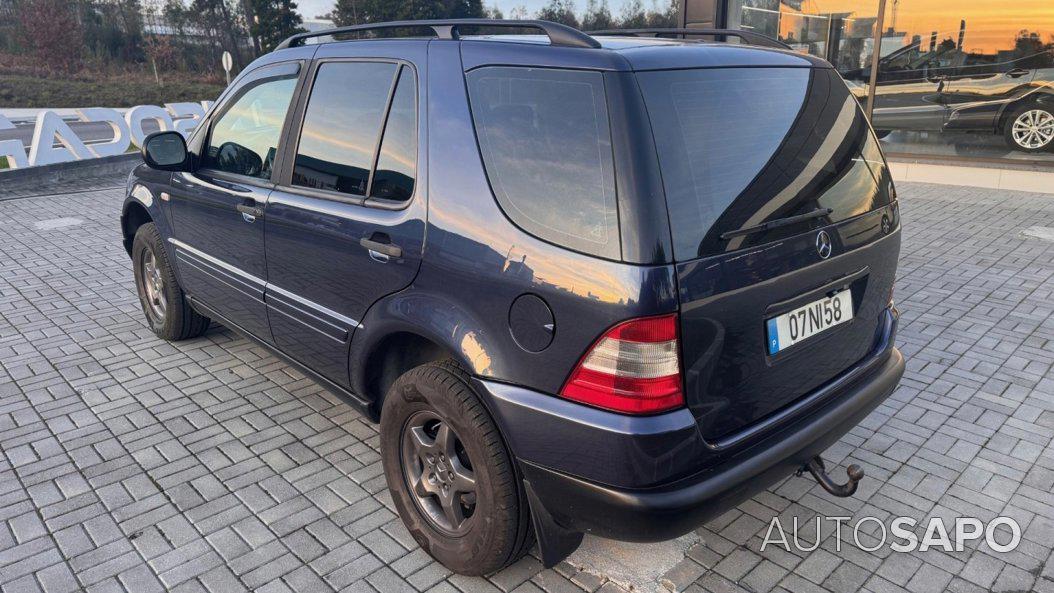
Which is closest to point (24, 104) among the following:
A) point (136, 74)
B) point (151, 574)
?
point (136, 74)

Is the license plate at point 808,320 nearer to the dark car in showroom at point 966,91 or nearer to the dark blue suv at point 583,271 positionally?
the dark blue suv at point 583,271

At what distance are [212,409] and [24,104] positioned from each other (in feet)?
107

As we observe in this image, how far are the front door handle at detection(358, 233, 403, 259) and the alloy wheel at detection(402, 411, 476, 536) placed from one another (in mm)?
587

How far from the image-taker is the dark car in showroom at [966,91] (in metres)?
10.1

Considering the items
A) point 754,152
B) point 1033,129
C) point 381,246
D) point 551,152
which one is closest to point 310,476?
point 381,246

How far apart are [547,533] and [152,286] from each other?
381 centimetres

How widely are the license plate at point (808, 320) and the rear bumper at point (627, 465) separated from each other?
0.97 feet

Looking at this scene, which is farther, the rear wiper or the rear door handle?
the rear door handle

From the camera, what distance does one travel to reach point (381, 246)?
2680 mm

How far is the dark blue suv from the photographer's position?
2033 mm

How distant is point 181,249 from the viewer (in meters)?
4.27

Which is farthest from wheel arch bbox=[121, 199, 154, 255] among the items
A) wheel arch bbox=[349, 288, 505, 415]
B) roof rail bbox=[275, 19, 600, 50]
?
wheel arch bbox=[349, 288, 505, 415]

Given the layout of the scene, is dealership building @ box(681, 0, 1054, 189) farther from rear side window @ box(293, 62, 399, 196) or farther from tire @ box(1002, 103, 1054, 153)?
rear side window @ box(293, 62, 399, 196)

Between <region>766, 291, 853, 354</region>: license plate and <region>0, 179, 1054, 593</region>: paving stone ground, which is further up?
<region>766, 291, 853, 354</region>: license plate
